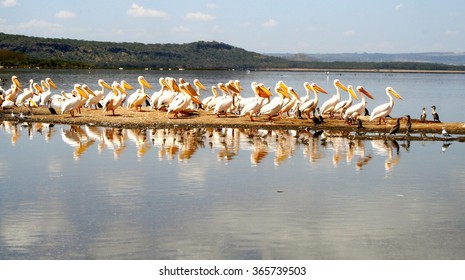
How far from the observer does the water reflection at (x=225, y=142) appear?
12.7 meters

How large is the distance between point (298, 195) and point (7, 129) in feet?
29.7

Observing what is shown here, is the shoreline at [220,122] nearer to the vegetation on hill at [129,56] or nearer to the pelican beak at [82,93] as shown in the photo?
the pelican beak at [82,93]

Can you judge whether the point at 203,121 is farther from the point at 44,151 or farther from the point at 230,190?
the point at 230,190

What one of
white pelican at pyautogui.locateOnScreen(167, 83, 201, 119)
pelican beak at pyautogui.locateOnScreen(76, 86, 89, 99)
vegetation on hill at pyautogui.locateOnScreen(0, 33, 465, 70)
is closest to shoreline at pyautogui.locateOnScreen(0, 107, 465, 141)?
white pelican at pyautogui.locateOnScreen(167, 83, 201, 119)

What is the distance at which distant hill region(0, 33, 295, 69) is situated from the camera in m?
109

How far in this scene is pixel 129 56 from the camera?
408ft

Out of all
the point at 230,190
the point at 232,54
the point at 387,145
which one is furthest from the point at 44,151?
the point at 232,54

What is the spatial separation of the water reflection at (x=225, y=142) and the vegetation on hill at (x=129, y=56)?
69.5 meters

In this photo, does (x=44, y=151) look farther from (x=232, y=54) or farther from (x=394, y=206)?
(x=232, y=54)

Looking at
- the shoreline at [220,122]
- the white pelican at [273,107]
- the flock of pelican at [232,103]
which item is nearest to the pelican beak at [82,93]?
the flock of pelican at [232,103]

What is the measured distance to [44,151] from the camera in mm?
13180

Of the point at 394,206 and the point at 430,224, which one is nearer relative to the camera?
the point at 430,224
